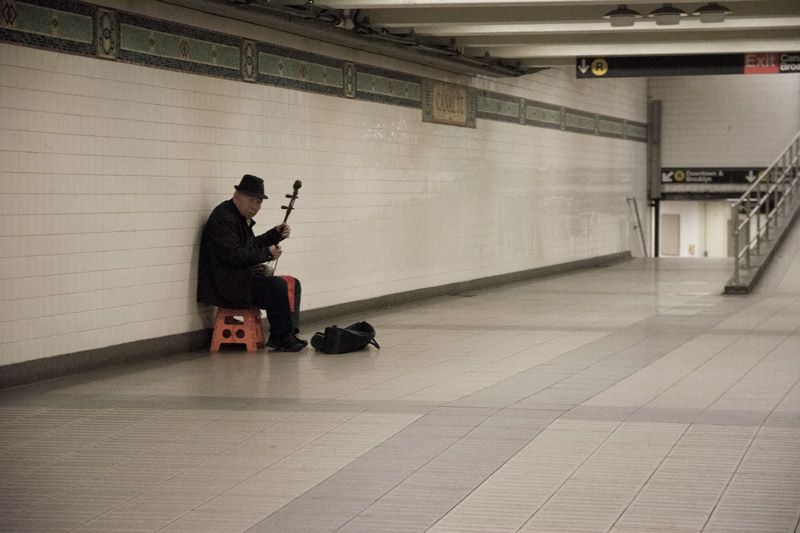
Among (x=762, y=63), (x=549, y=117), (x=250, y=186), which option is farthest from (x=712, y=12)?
(x=549, y=117)

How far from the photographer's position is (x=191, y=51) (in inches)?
382

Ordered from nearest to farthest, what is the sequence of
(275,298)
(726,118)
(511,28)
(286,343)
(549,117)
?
(275,298)
(286,343)
(511,28)
(549,117)
(726,118)

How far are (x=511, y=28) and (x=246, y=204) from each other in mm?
4538

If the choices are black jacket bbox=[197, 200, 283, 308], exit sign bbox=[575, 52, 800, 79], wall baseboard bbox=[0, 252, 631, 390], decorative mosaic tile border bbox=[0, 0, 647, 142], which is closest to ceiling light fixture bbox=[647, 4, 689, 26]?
exit sign bbox=[575, 52, 800, 79]

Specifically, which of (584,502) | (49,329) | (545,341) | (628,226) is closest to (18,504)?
(584,502)

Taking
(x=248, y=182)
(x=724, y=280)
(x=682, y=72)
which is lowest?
(x=724, y=280)

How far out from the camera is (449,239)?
1512 cm

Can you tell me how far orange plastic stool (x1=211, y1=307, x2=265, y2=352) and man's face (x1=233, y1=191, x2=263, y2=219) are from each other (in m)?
0.83

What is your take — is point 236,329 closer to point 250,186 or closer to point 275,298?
point 275,298

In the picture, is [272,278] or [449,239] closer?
[272,278]

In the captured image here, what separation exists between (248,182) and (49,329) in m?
2.25

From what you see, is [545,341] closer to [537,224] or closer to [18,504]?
[18,504]

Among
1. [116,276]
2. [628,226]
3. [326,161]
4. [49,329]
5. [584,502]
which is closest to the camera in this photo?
[584,502]

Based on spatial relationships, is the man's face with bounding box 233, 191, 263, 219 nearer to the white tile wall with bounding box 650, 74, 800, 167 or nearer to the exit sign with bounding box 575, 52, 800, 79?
the exit sign with bounding box 575, 52, 800, 79
